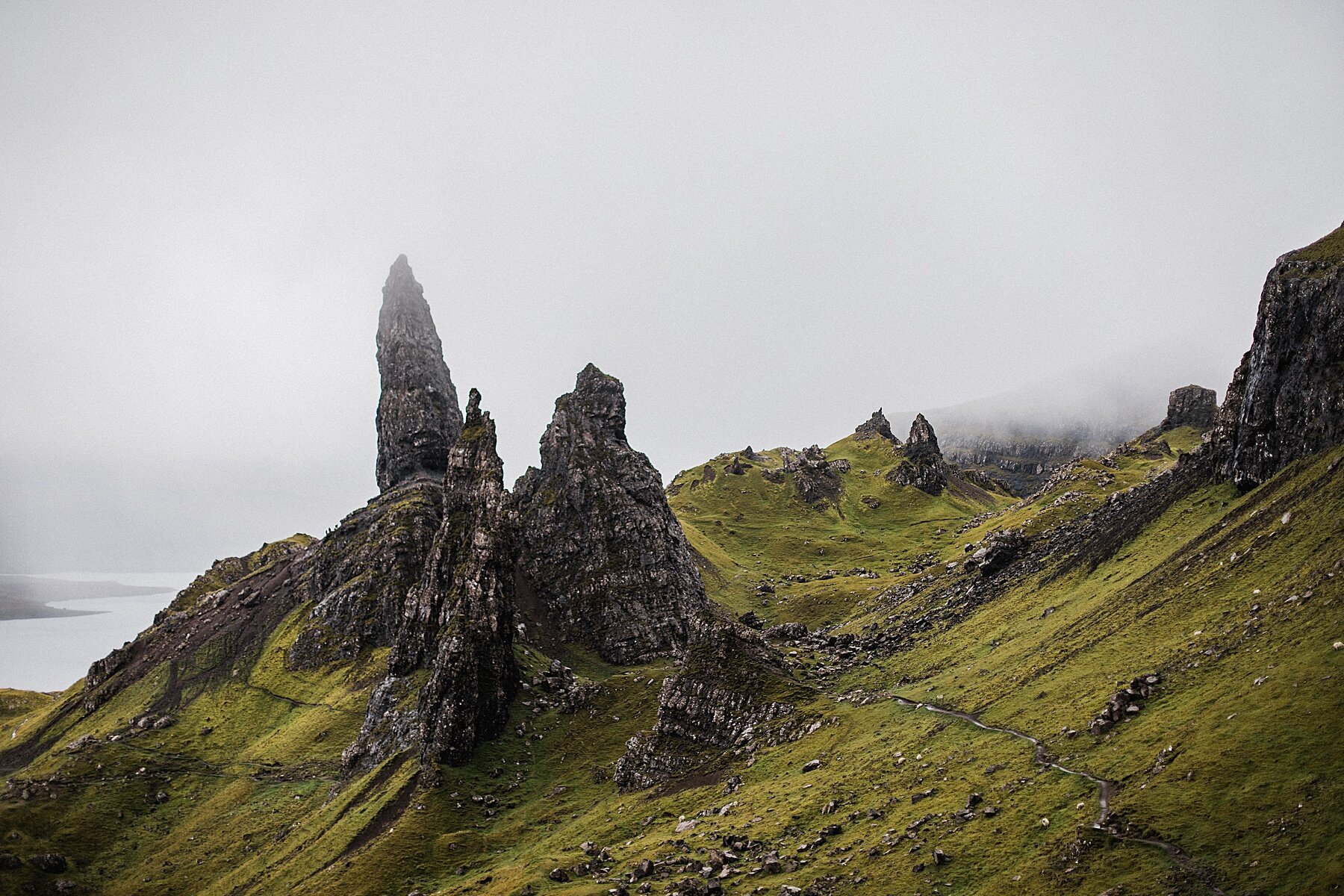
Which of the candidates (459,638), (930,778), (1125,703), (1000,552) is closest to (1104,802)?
(1125,703)

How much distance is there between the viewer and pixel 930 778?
58.7 m

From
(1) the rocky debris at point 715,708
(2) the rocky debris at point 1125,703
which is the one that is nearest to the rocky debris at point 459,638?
(1) the rocky debris at point 715,708

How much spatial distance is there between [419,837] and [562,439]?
4511 inches

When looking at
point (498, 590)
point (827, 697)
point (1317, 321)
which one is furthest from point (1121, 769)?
point (498, 590)

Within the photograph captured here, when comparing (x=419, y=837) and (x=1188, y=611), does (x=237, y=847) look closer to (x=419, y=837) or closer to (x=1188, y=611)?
(x=419, y=837)

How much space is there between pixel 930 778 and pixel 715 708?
3655cm

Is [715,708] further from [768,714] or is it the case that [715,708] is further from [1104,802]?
[1104,802]

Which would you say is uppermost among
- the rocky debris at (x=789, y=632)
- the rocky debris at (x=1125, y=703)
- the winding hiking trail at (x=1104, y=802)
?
the rocky debris at (x=1125, y=703)

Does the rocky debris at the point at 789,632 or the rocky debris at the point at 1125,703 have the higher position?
the rocky debris at the point at 1125,703

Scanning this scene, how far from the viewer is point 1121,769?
152 feet

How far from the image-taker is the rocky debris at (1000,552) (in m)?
127

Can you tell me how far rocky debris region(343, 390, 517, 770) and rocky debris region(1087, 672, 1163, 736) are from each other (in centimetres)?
9026

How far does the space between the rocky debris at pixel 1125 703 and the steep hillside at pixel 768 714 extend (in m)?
0.25

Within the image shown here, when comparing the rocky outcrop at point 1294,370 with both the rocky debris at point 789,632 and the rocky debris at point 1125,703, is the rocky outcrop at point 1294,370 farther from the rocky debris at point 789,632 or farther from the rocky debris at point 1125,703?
the rocky debris at point 789,632
